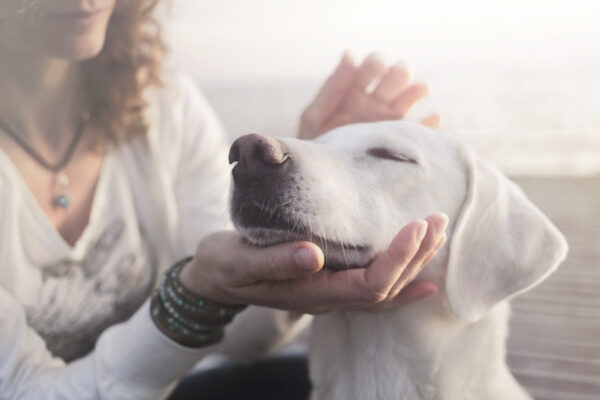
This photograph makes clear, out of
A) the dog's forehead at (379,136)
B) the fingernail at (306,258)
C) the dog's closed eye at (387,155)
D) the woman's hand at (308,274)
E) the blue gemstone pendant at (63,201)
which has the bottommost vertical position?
the blue gemstone pendant at (63,201)

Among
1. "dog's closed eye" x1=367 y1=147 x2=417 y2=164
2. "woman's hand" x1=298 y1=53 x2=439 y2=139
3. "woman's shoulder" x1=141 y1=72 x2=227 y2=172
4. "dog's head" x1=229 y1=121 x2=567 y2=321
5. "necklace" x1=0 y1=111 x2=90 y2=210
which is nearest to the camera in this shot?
"dog's head" x1=229 y1=121 x2=567 y2=321

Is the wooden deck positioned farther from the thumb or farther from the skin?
the thumb

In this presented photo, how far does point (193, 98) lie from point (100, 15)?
659mm

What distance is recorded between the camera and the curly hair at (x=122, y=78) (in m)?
1.94

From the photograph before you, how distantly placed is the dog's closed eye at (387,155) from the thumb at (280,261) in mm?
423

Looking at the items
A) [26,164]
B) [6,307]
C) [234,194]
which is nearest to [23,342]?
[6,307]

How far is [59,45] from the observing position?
1.56 m

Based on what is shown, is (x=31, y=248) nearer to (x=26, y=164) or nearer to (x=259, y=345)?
(x=26, y=164)

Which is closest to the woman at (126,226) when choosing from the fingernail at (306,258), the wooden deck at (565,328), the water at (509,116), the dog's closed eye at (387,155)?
the fingernail at (306,258)

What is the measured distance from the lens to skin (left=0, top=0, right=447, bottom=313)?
115 centimetres

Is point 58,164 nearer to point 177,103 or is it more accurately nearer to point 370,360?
point 177,103

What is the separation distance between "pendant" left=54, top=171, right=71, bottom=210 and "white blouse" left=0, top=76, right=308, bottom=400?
0.08 meters

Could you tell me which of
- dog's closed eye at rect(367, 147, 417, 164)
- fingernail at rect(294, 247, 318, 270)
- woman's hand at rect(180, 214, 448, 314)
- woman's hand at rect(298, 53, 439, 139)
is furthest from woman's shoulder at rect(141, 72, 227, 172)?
fingernail at rect(294, 247, 318, 270)

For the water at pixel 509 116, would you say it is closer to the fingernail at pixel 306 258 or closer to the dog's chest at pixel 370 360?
the dog's chest at pixel 370 360
